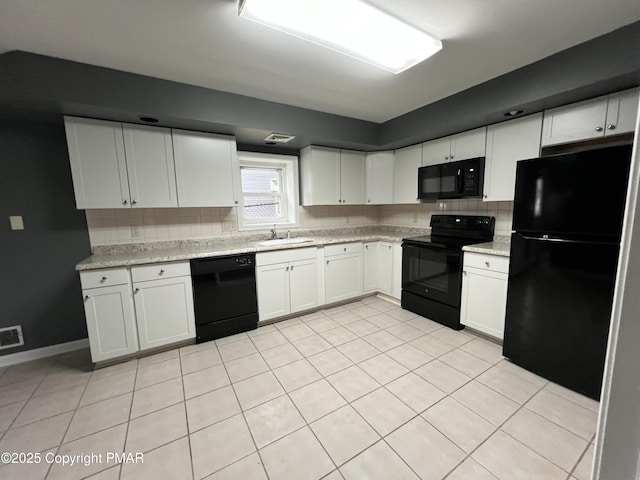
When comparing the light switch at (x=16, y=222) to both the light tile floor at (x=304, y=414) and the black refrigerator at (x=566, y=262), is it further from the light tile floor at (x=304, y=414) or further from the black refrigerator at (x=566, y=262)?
the black refrigerator at (x=566, y=262)

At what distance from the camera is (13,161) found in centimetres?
226

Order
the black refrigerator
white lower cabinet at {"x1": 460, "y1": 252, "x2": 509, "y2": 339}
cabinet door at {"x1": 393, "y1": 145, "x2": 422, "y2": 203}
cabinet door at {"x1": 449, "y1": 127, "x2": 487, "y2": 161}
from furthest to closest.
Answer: cabinet door at {"x1": 393, "y1": 145, "x2": 422, "y2": 203}
cabinet door at {"x1": 449, "y1": 127, "x2": 487, "y2": 161}
white lower cabinet at {"x1": 460, "y1": 252, "x2": 509, "y2": 339}
the black refrigerator

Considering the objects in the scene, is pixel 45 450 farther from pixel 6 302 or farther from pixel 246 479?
pixel 6 302

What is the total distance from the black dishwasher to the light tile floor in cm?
23

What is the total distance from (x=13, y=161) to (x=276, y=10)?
2603mm

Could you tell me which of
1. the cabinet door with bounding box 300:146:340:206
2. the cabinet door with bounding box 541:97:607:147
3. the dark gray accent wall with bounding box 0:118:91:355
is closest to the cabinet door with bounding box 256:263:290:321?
the cabinet door with bounding box 300:146:340:206

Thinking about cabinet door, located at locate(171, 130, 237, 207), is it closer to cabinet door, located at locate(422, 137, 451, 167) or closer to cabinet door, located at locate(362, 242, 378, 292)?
cabinet door, located at locate(362, 242, 378, 292)

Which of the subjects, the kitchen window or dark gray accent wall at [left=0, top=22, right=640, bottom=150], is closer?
dark gray accent wall at [left=0, top=22, right=640, bottom=150]

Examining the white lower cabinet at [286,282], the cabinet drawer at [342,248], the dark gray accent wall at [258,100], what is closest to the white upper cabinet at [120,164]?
the dark gray accent wall at [258,100]

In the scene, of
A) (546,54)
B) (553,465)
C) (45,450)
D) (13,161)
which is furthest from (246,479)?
(546,54)

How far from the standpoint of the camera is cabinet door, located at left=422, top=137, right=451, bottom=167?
9.84 feet

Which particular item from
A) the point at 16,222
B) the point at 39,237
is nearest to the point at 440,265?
the point at 39,237

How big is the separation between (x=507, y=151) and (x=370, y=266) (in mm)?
1987

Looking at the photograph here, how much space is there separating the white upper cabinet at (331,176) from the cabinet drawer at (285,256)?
71 cm
